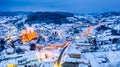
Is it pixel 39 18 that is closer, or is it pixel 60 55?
pixel 60 55

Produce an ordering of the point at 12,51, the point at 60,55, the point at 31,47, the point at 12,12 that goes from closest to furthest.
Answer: the point at 60,55 < the point at 12,51 < the point at 31,47 < the point at 12,12

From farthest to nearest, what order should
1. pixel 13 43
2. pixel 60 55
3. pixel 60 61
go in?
pixel 13 43, pixel 60 55, pixel 60 61

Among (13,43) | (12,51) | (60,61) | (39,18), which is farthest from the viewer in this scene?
(39,18)

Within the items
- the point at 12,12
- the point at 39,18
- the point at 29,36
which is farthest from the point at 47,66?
the point at 12,12

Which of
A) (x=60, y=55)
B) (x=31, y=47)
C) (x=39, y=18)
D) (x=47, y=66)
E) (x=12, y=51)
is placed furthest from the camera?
(x=39, y=18)

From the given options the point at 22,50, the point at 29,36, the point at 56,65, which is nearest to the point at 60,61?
the point at 56,65

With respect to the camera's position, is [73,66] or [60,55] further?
[60,55]

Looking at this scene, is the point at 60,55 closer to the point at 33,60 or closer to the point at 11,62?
the point at 33,60

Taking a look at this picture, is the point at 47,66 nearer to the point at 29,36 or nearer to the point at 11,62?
the point at 11,62
